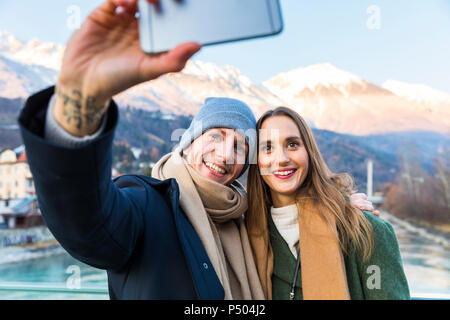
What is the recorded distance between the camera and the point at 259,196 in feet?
4.08

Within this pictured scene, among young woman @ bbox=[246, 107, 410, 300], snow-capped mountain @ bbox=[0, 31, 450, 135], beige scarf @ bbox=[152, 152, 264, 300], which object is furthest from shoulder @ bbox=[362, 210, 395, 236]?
snow-capped mountain @ bbox=[0, 31, 450, 135]

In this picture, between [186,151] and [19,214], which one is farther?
[19,214]

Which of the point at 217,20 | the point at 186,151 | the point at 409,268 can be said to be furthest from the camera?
the point at 409,268

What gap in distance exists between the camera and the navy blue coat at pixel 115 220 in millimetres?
547

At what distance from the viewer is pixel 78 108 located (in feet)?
1.76

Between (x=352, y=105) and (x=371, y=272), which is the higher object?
(x=371, y=272)

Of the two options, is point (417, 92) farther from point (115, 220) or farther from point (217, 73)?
point (115, 220)

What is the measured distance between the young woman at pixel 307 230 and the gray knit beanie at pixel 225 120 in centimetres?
5

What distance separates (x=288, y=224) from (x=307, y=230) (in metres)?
0.08

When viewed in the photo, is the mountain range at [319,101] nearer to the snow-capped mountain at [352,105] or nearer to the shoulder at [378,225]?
the snow-capped mountain at [352,105]

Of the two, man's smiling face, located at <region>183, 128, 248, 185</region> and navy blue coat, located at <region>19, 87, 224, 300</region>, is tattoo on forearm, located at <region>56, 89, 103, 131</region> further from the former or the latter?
man's smiling face, located at <region>183, 128, 248, 185</region>

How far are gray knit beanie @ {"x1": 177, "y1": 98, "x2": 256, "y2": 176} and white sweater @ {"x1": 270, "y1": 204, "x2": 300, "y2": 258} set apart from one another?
0.19 metres

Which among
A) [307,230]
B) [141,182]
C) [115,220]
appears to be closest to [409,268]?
[307,230]
